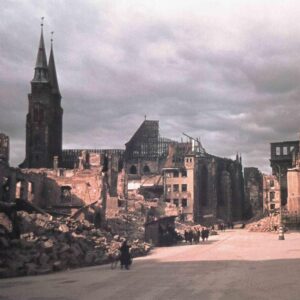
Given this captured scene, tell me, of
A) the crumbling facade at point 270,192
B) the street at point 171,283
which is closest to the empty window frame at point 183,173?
the crumbling facade at point 270,192

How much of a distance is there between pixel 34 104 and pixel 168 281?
81.5 metres

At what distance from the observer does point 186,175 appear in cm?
9350

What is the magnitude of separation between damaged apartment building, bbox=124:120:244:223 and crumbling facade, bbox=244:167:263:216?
5.53m

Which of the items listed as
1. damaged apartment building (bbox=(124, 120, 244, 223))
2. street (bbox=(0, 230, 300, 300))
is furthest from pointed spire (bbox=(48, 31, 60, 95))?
street (bbox=(0, 230, 300, 300))

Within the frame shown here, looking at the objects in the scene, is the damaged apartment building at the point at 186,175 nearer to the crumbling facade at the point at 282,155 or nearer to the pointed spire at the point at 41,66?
the crumbling facade at the point at 282,155

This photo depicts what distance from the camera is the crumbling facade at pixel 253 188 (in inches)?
4599

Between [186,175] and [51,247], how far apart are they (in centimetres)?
6893

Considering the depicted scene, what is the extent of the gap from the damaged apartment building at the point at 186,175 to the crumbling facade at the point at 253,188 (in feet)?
18.1

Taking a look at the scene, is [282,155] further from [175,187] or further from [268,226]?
[268,226]

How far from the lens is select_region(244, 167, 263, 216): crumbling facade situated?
383ft

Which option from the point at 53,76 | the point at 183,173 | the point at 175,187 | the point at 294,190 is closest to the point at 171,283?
the point at 294,190

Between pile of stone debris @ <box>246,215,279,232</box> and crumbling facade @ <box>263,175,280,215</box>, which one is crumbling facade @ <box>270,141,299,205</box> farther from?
pile of stone debris @ <box>246,215,279,232</box>

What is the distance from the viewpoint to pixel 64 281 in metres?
19.6

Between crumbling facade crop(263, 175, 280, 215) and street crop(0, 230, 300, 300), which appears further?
crumbling facade crop(263, 175, 280, 215)
